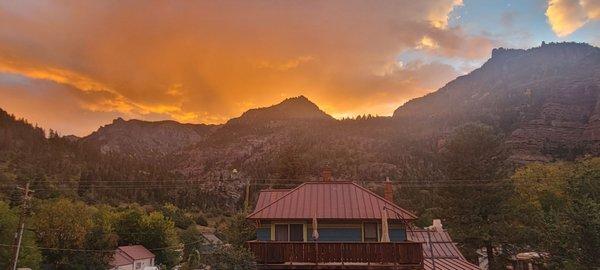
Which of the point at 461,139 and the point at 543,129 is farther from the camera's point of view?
the point at 543,129

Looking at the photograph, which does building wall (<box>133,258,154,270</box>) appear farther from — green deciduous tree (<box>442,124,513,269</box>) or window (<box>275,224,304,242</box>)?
green deciduous tree (<box>442,124,513,269</box>)

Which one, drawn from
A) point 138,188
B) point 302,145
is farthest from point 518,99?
point 138,188

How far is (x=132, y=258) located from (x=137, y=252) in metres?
3.88

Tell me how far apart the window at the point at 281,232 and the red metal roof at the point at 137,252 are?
41.5 meters

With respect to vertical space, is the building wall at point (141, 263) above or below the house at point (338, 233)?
below

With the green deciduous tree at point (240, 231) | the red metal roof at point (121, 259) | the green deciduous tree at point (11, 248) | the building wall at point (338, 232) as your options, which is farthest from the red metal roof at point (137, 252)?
the building wall at point (338, 232)

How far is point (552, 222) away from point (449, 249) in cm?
749

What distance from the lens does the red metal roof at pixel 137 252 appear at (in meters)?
62.9

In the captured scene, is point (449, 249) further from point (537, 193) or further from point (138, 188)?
point (138, 188)

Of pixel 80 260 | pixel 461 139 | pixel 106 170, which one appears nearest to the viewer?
pixel 461 139

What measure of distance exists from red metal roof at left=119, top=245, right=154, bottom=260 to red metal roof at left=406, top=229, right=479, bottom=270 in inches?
1785

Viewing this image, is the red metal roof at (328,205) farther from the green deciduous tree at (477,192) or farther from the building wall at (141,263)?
the building wall at (141,263)

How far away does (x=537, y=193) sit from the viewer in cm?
6656

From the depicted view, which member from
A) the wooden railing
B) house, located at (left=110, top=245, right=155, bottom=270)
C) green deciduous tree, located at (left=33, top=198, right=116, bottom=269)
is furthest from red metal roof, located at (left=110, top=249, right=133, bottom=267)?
the wooden railing
